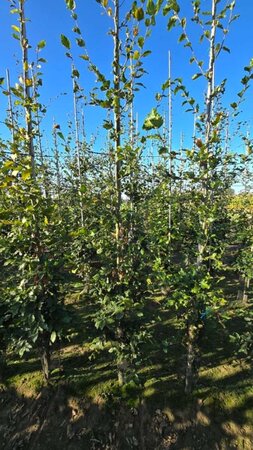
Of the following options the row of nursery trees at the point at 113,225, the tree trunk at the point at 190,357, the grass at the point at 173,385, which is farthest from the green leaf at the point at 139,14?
the tree trunk at the point at 190,357

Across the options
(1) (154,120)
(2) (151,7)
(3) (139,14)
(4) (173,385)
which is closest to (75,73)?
(3) (139,14)

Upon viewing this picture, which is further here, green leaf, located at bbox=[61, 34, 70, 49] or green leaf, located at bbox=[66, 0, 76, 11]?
green leaf, located at bbox=[66, 0, 76, 11]

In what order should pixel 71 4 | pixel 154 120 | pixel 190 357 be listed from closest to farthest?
pixel 154 120
pixel 71 4
pixel 190 357

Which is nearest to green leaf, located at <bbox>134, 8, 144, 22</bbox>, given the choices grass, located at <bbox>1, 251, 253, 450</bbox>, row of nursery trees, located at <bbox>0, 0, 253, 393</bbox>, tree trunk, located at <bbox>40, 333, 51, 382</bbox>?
row of nursery trees, located at <bbox>0, 0, 253, 393</bbox>

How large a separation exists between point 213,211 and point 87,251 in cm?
472

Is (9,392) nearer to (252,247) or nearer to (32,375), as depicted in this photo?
(32,375)

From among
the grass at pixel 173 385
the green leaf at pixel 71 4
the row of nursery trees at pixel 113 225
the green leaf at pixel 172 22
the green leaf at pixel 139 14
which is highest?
the green leaf at pixel 172 22

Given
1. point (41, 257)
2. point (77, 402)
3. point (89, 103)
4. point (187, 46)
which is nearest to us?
point (89, 103)

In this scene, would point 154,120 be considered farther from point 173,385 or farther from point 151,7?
point 173,385

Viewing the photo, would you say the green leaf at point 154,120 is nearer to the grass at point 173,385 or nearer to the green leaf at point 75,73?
the green leaf at point 75,73

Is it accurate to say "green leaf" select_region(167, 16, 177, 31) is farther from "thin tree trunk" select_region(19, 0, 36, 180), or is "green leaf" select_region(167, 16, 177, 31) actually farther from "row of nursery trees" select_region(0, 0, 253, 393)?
"thin tree trunk" select_region(19, 0, 36, 180)

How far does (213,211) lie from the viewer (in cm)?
347

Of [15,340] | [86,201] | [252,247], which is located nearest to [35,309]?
[15,340]

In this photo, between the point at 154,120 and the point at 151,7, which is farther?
the point at 151,7
